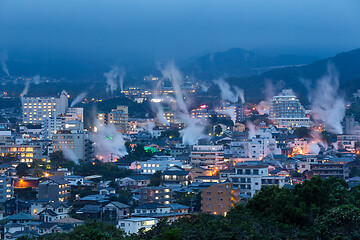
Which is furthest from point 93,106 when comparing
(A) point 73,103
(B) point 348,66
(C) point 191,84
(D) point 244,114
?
(B) point 348,66

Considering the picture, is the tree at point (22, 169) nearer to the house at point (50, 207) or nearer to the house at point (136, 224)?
the house at point (50, 207)

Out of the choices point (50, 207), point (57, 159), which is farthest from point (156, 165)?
point (50, 207)

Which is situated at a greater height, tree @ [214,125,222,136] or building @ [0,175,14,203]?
tree @ [214,125,222,136]

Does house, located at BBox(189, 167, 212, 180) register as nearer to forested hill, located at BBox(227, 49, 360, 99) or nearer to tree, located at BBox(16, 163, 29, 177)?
tree, located at BBox(16, 163, 29, 177)

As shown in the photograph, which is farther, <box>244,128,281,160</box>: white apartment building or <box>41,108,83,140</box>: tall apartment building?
<box>41,108,83,140</box>: tall apartment building

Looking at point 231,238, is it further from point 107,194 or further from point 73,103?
point 73,103

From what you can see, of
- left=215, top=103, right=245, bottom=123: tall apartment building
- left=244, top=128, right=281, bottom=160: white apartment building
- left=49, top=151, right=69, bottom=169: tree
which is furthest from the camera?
left=215, top=103, right=245, bottom=123: tall apartment building

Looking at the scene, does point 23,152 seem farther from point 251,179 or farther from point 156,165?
point 251,179

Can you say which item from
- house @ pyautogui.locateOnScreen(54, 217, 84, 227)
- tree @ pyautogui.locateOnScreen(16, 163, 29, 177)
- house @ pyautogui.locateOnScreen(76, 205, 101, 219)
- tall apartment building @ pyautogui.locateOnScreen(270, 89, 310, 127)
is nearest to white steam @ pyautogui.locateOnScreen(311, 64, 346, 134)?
tall apartment building @ pyautogui.locateOnScreen(270, 89, 310, 127)
